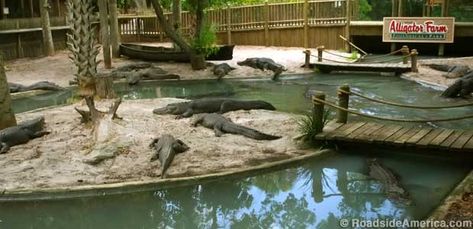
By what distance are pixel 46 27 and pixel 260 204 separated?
1431cm

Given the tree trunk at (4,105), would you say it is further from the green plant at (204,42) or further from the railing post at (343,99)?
the green plant at (204,42)

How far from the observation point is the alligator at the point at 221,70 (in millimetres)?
13819

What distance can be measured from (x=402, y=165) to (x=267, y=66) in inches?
332

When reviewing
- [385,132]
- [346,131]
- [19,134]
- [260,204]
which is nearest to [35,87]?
[19,134]

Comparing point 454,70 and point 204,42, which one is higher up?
point 204,42

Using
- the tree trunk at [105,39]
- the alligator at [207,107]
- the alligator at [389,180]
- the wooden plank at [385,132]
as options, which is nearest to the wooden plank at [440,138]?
the wooden plank at [385,132]

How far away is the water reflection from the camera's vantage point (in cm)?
505

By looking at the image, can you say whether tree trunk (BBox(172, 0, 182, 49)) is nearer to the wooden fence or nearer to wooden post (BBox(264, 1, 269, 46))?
the wooden fence

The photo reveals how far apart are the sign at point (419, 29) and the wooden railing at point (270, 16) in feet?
6.15

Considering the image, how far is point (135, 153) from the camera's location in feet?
21.6

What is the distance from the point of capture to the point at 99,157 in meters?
6.33

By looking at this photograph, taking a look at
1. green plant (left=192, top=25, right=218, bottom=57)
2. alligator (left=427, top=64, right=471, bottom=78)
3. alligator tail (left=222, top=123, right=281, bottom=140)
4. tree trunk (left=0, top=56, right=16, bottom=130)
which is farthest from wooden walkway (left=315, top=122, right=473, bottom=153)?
green plant (left=192, top=25, right=218, bottom=57)

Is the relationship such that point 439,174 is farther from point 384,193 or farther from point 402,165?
point 384,193

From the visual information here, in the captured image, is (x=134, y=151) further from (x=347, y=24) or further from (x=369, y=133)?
(x=347, y=24)
